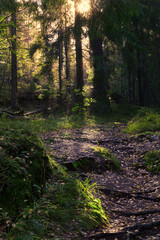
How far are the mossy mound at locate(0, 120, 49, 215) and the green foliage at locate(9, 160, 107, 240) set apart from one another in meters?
0.16

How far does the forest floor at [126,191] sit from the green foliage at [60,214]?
0.20m

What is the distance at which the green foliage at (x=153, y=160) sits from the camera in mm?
5702

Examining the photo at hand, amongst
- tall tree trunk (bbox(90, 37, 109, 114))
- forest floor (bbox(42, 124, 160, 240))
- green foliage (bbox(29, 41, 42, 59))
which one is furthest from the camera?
tall tree trunk (bbox(90, 37, 109, 114))

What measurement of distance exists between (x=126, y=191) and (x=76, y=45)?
11607mm

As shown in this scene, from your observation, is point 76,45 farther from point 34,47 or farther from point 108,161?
point 108,161

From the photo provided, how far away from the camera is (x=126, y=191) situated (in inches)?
176

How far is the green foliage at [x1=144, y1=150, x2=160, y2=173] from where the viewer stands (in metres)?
5.70

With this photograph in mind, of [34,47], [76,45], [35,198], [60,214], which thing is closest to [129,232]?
[60,214]

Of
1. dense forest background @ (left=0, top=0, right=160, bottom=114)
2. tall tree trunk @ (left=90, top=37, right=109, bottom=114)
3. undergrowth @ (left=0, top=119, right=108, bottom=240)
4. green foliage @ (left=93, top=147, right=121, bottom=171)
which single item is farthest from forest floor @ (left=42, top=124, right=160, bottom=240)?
tall tree trunk @ (left=90, top=37, right=109, bottom=114)

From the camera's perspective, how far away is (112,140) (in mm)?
8359

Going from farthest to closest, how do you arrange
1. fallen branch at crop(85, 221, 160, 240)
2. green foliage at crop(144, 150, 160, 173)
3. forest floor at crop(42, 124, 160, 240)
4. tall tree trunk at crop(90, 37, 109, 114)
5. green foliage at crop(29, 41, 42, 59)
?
tall tree trunk at crop(90, 37, 109, 114), green foliage at crop(29, 41, 42, 59), green foliage at crop(144, 150, 160, 173), forest floor at crop(42, 124, 160, 240), fallen branch at crop(85, 221, 160, 240)

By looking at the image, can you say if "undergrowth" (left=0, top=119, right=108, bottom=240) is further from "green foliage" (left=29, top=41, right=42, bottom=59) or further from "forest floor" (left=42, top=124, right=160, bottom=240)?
"green foliage" (left=29, top=41, right=42, bottom=59)

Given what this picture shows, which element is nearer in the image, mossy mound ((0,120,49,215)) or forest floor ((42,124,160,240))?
mossy mound ((0,120,49,215))

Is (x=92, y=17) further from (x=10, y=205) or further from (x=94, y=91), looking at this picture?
(x=94, y=91)
